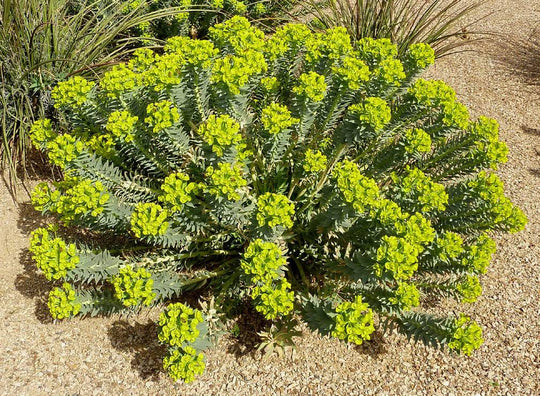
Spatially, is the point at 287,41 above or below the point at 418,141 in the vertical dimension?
above

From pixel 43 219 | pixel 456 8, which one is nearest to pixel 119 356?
pixel 43 219

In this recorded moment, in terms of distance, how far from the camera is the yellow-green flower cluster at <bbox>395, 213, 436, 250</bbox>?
201 cm

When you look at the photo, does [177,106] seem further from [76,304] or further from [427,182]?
[427,182]

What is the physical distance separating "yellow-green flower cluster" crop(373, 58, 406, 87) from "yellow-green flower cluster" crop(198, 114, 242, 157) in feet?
3.17

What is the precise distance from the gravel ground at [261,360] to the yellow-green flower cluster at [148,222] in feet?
2.89

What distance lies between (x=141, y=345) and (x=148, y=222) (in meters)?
0.93

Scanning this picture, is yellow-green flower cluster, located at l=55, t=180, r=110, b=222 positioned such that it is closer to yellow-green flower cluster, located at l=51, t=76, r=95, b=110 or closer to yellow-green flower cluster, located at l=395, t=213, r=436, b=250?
yellow-green flower cluster, located at l=51, t=76, r=95, b=110

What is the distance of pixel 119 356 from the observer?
2.49m

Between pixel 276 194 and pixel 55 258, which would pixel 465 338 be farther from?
pixel 55 258

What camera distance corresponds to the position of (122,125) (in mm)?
2283

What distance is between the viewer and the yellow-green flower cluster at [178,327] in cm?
189

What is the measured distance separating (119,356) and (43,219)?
1.30 meters

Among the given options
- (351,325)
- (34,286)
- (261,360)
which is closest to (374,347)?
(261,360)

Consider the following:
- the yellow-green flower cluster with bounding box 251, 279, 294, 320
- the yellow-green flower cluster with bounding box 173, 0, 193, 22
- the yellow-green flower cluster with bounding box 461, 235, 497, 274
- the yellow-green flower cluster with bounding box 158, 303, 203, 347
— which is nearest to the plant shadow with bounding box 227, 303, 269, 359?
the yellow-green flower cluster with bounding box 251, 279, 294, 320
